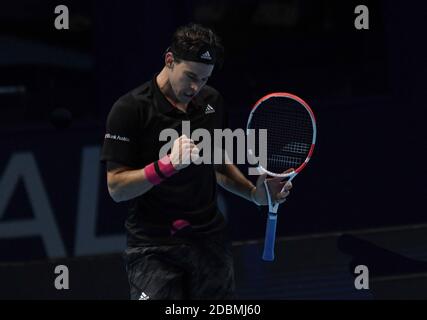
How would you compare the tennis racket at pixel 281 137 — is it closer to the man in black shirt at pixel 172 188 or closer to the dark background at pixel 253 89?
the man in black shirt at pixel 172 188

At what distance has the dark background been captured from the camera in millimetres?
7508

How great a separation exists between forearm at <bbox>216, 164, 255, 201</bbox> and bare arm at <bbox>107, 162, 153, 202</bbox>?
2.06ft

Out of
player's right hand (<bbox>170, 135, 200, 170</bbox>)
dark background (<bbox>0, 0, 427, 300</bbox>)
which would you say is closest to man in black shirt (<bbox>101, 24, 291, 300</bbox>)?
player's right hand (<bbox>170, 135, 200, 170</bbox>)

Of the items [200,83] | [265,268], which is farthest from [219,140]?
[265,268]

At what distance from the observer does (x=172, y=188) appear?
4.62 metres

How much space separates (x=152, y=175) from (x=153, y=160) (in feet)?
0.79

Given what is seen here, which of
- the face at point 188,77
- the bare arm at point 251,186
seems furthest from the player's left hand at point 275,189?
the face at point 188,77

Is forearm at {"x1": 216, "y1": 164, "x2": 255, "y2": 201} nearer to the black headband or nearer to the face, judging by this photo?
the face

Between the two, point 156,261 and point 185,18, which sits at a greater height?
point 185,18

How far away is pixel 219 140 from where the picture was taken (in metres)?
4.87

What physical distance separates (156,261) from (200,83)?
2.78ft

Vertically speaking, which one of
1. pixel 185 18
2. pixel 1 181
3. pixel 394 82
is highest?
pixel 185 18

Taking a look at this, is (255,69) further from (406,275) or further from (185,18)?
(406,275)

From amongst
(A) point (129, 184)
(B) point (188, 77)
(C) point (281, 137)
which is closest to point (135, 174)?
(A) point (129, 184)
